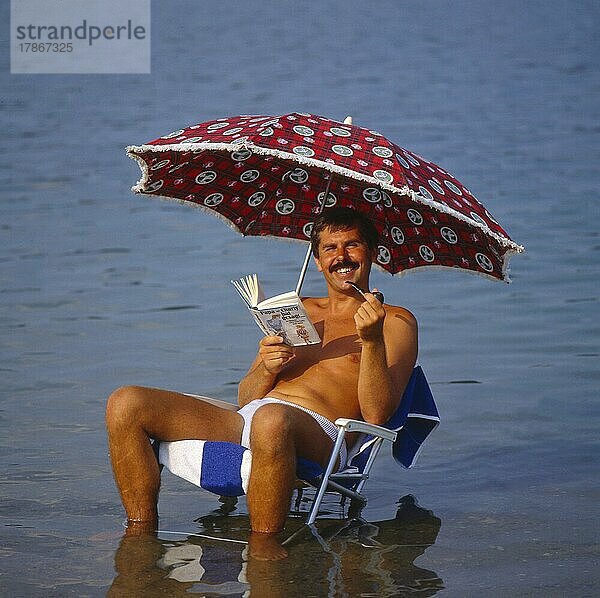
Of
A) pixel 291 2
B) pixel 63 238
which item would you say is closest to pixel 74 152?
pixel 63 238

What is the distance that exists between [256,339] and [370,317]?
431 centimetres

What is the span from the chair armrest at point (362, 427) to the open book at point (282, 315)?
1.28 ft

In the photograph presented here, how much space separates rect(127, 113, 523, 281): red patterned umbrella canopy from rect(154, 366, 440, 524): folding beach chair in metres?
0.65

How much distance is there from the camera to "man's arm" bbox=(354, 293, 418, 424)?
501cm

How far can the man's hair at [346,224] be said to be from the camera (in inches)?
221

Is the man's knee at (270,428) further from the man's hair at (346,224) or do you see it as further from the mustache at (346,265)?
the man's hair at (346,224)

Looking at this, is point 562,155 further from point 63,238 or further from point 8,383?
point 8,383

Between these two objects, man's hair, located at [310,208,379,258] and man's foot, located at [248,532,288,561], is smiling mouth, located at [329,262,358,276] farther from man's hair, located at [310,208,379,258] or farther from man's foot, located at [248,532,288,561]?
man's foot, located at [248,532,288,561]

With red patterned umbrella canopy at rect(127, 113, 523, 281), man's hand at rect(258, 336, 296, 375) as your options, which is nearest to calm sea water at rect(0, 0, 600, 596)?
man's hand at rect(258, 336, 296, 375)

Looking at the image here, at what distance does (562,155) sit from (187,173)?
1271 cm

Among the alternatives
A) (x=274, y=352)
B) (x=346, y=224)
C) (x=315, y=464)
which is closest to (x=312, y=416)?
(x=315, y=464)

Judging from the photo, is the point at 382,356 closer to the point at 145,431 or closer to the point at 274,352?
the point at 274,352

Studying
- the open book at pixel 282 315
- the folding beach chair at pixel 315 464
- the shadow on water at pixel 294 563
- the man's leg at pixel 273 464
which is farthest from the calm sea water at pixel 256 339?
the open book at pixel 282 315

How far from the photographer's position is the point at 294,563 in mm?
4949
